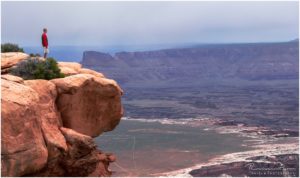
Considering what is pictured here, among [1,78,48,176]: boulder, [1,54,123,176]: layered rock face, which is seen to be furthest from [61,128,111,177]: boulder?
[1,78,48,176]: boulder

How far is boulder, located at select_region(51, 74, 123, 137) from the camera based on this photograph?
66.8 ft

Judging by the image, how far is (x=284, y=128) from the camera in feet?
460

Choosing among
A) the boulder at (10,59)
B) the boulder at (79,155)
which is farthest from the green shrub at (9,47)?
the boulder at (79,155)

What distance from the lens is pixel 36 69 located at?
67.8ft

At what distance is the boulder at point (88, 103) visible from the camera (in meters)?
20.4

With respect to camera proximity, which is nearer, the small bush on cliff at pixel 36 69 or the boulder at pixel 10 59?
the small bush on cliff at pixel 36 69

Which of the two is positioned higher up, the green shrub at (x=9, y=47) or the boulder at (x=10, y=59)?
the green shrub at (x=9, y=47)

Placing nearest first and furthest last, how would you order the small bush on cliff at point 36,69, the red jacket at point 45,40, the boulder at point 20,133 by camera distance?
the boulder at point 20,133 < the small bush on cliff at point 36,69 < the red jacket at point 45,40

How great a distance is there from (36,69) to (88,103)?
302 cm

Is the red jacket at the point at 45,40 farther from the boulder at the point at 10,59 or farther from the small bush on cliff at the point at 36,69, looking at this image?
the small bush on cliff at the point at 36,69

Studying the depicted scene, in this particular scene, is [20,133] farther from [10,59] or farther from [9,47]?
[9,47]

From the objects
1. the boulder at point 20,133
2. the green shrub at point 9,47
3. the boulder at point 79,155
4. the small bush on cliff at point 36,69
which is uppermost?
the green shrub at point 9,47

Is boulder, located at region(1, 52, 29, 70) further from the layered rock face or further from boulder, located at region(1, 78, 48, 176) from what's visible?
boulder, located at region(1, 78, 48, 176)

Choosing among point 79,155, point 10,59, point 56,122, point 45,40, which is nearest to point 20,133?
point 56,122
